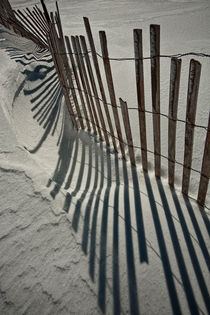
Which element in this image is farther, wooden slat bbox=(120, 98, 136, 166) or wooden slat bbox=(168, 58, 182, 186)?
wooden slat bbox=(120, 98, 136, 166)

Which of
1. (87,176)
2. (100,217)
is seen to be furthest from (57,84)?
(100,217)

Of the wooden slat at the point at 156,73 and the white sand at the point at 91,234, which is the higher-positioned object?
the wooden slat at the point at 156,73

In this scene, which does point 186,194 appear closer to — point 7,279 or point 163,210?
point 163,210

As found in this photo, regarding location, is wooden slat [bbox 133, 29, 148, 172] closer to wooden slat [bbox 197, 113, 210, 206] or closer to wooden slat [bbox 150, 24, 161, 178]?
wooden slat [bbox 150, 24, 161, 178]

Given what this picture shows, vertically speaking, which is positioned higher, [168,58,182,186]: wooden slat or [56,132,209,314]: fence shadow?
[168,58,182,186]: wooden slat

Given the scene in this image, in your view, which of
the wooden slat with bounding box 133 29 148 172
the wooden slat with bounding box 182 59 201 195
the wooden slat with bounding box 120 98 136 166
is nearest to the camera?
the wooden slat with bounding box 182 59 201 195

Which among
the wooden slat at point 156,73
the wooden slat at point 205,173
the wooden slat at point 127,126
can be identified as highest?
the wooden slat at point 156,73

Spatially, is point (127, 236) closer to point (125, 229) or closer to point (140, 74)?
point (125, 229)

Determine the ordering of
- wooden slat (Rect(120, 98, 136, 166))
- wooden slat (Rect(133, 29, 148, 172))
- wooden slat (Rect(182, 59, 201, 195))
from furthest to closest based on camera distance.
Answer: wooden slat (Rect(120, 98, 136, 166)) → wooden slat (Rect(133, 29, 148, 172)) → wooden slat (Rect(182, 59, 201, 195))

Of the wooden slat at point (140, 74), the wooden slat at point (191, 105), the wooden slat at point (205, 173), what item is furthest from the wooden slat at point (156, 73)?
the wooden slat at point (205, 173)

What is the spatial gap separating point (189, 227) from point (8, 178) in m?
1.53

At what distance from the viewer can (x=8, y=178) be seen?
6.30 ft

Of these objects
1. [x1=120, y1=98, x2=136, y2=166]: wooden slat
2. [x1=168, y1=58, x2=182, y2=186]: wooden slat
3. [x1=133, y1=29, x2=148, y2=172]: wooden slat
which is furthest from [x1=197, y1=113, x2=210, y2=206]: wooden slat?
[x1=120, y1=98, x2=136, y2=166]: wooden slat

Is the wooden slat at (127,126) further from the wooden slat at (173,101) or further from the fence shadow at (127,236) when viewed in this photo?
the wooden slat at (173,101)
